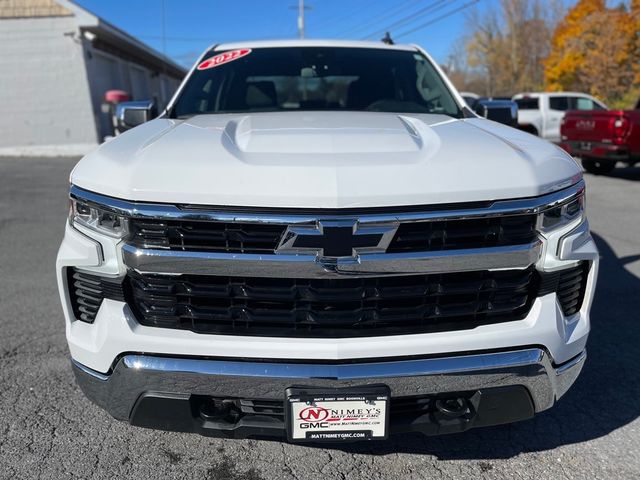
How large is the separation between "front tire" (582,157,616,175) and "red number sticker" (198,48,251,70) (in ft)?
32.2

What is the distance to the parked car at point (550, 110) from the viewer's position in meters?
16.9

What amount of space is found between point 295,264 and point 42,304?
3.22 meters

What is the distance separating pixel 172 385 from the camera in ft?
6.18

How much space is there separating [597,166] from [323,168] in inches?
463

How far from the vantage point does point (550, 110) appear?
16.9 m

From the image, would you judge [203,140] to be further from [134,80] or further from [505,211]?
[134,80]

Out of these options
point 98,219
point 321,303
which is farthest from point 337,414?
point 98,219

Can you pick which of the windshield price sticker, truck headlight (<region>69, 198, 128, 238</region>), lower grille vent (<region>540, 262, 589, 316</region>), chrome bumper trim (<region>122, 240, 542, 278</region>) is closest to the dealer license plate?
the windshield price sticker

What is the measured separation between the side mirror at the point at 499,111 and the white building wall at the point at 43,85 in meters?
14.4

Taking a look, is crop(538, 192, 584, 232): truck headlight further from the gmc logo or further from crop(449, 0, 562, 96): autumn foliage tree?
crop(449, 0, 562, 96): autumn foliage tree

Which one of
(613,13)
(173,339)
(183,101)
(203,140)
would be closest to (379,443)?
(173,339)

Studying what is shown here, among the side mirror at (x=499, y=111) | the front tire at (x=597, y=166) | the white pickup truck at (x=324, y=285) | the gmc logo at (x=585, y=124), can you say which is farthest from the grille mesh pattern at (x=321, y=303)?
the front tire at (x=597, y=166)

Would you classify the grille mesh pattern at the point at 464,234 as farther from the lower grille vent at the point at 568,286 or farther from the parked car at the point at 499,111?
the parked car at the point at 499,111

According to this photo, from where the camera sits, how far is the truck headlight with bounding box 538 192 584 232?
1.93 m
